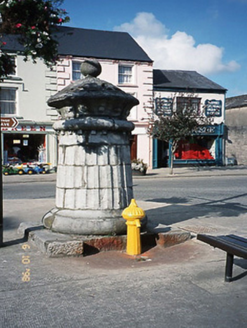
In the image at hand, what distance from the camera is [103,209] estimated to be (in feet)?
19.3

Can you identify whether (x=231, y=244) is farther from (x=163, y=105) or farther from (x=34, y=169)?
(x=163, y=105)

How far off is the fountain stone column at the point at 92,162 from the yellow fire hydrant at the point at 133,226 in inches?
14.3

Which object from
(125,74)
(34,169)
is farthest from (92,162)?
(125,74)

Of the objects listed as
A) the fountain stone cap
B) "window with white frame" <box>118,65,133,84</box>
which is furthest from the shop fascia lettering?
the fountain stone cap

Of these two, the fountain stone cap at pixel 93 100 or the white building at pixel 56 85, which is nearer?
the fountain stone cap at pixel 93 100

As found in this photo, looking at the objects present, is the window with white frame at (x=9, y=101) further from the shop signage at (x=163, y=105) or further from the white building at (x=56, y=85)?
the shop signage at (x=163, y=105)

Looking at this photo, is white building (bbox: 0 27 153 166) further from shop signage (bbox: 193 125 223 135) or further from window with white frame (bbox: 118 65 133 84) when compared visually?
shop signage (bbox: 193 125 223 135)

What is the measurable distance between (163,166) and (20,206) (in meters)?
18.8

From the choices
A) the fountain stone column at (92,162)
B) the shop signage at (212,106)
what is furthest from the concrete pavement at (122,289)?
the shop signage at (212,106)

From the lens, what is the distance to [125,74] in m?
25.2

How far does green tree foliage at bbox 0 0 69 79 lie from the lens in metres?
4.94

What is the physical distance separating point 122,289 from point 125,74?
73.0 ft

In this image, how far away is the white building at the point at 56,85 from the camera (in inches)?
897

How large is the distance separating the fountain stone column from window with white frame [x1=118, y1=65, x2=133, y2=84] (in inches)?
773
